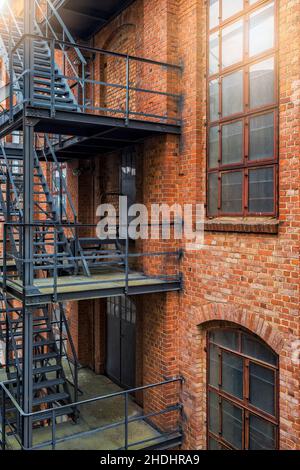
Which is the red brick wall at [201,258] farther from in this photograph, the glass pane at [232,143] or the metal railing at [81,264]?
the glass pane at [232,143]

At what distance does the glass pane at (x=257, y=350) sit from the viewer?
17.9 ft

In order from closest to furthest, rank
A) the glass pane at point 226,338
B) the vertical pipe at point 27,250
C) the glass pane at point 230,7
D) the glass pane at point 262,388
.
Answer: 1. the glass pane at point 262,388
2. the vertical pipe at point 27,250
3. the glass pane at point 230,7
4. the glass pane at point 226,338

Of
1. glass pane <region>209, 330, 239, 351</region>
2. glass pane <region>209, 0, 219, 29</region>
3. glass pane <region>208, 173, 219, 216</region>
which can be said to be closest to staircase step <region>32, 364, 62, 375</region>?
glass pane <region>209, 330, 239, 351</region>

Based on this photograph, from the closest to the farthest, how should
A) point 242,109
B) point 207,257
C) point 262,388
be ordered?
point 262,388 < point 242,109 < point 207,257

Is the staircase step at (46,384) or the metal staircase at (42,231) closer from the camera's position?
the metal staircase at (42,231)

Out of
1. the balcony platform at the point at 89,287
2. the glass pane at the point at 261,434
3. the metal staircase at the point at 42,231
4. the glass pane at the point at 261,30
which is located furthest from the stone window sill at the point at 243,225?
the glass pane at the point at 261,434

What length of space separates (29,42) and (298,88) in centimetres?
380

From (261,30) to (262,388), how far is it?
4.96m

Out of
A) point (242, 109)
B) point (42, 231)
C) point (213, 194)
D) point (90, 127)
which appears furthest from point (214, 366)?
point (90, 127)

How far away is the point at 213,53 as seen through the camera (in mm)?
6535

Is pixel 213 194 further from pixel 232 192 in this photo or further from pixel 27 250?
pixel 27 250

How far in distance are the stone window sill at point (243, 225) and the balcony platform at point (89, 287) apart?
4.11 feet

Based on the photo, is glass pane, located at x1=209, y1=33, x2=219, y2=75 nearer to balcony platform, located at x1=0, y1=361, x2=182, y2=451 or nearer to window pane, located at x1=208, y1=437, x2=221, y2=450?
balcony platform, located at x1=0, y1=361, x2=182, y2=451

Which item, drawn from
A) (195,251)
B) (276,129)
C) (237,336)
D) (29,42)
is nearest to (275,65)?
(276,129)
